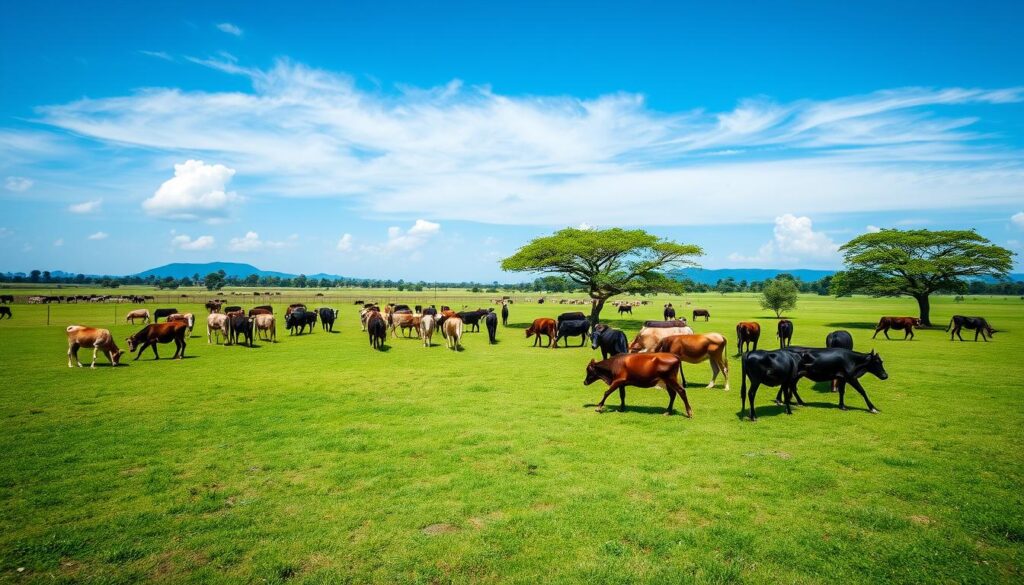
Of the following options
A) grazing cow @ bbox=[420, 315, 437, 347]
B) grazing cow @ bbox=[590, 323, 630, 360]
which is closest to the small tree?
grazing cow @ bbox=[420, 315, 437, 347]

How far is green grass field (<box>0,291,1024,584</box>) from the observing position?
5047 millimetres

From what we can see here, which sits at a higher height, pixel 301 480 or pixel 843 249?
pixel 843 249

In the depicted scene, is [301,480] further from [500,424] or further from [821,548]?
[821,548]

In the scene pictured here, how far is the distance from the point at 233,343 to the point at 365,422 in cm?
1833

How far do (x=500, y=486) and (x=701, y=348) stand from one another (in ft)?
29.3

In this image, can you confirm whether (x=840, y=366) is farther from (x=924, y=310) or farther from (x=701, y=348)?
(x=924, y=310)

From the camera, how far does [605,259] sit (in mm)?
40594

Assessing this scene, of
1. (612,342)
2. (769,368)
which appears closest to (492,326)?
(612,342)

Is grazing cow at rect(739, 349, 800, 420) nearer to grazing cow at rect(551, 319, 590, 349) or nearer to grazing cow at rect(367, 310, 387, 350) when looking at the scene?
grazing cow at rect(551, 319, 590, 349)

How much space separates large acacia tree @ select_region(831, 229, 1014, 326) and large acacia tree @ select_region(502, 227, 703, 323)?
16129 millimetres

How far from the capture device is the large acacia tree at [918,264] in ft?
123

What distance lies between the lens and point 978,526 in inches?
224

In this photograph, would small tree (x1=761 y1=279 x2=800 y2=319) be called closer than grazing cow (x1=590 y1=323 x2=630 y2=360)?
No

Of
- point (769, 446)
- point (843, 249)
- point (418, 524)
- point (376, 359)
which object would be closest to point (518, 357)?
point (376, 359)
